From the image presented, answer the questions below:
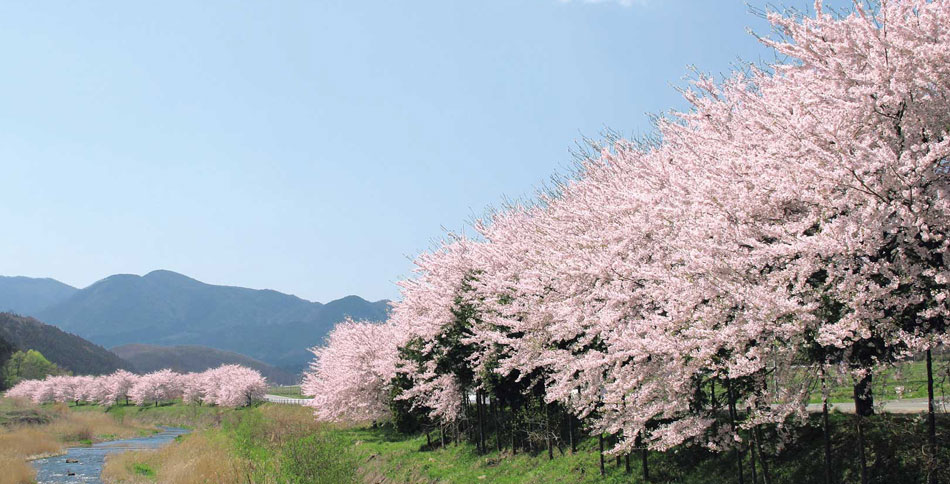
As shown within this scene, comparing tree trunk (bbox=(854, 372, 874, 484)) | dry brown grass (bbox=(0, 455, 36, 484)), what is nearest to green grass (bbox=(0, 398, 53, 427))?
dry brown grass (bbox=(0, 455, 36, 484))

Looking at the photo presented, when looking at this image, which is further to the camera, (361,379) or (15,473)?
(361,379)

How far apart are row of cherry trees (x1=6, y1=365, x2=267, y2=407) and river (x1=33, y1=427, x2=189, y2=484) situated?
32.5 meters

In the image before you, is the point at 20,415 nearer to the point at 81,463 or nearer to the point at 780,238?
the point at 81,463

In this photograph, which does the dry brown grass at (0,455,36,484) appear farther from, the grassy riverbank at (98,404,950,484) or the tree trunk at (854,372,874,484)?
the tree trunk at (854,372,874,484)

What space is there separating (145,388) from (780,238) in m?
135

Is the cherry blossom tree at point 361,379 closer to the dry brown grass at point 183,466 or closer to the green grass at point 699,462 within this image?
the dry brown grass at point 183,466

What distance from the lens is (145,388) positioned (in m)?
125

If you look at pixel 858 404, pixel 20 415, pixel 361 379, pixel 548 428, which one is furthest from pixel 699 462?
pixel 20 415

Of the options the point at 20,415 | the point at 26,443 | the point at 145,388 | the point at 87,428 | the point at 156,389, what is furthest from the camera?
the point at 156,389

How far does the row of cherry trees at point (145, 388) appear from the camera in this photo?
350 feet

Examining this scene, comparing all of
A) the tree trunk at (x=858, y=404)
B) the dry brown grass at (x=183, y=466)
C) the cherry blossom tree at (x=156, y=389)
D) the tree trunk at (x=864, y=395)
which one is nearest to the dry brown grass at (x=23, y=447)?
the dry brown grass at (x=183, y=466)

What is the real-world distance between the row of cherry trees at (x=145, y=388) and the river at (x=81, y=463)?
32497 millimetres

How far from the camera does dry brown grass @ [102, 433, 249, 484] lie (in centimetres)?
3200

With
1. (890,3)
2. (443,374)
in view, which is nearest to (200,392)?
(443,374)
